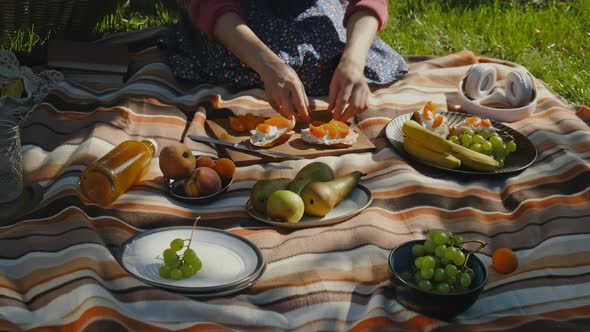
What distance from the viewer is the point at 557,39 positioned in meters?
4.41

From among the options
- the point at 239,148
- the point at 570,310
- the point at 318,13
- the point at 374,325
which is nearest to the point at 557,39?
the point at 318,13

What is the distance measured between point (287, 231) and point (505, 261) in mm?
628

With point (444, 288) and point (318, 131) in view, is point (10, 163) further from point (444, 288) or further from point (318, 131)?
point (444, 288)

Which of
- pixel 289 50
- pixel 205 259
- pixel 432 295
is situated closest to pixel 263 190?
pixel 205 259

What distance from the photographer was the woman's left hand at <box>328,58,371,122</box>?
292 centimetres

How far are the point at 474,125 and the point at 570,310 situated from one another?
1.02 meters

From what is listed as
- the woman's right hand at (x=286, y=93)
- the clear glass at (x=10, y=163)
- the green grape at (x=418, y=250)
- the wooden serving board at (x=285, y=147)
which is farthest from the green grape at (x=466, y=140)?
the clear glass at (x=10, y=163)

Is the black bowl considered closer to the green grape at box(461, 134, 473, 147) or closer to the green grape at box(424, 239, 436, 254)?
the green grape at box(424, 239, 436, 254)

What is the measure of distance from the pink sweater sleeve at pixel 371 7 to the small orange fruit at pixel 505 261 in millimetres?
1529

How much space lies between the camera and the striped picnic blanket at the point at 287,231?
195 cm

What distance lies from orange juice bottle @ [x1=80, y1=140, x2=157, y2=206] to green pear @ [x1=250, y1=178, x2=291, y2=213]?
1.33 feet

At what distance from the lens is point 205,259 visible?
209 centimetres

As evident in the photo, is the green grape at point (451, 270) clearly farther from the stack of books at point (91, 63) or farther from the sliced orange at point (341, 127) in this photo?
the stack of books at point (91, 63)

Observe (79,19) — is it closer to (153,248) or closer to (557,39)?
(153,248)
